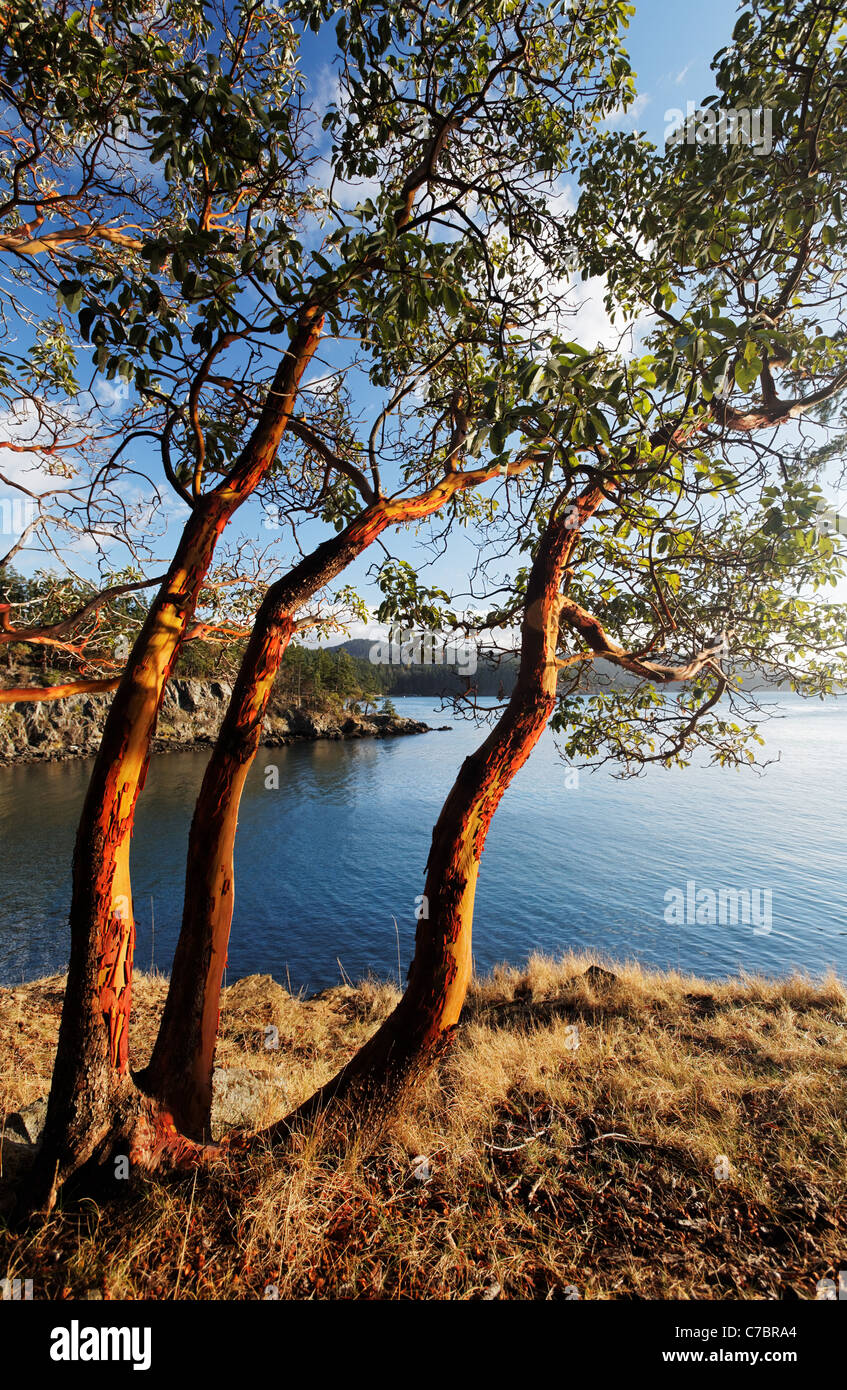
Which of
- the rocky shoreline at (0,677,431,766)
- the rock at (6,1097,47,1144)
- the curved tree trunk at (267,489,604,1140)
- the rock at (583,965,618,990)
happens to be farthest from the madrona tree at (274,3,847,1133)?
the rocky shoreline at (0,677,431,766)

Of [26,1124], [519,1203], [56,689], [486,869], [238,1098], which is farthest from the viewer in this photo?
[486,869]

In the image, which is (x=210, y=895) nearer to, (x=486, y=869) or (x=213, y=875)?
(x=213, y=875)

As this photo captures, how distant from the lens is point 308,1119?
3312 millimetres

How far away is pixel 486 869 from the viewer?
72.7ft

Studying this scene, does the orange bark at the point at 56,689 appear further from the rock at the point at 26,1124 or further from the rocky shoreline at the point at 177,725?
the rocky shoreline at the point at 177,725

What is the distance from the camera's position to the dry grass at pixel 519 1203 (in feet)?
7.99

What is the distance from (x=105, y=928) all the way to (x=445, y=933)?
1832 mm

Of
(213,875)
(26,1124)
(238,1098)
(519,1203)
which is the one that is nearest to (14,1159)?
(26,1124)

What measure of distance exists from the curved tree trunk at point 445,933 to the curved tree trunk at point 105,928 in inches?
40.3

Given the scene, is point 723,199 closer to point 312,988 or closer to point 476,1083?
point 476,1083

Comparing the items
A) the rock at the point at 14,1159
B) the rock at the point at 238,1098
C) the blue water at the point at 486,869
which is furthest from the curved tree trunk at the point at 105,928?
the blue water at the point at 486,869

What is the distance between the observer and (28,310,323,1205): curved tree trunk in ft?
9.62

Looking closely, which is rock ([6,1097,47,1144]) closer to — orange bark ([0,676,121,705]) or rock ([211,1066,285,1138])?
rock ([211,1066,285,1138])

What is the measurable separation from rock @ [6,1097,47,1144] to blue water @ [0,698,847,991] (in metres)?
4.16
